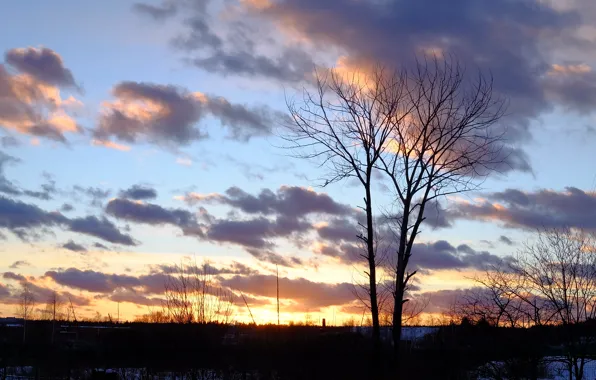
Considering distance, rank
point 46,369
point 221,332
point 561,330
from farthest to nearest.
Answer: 1. point 46,369
2. point 221,332
3. point 561,330

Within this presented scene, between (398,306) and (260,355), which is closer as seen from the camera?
(398,306)

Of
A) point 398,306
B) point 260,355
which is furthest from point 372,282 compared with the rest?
point 260,355

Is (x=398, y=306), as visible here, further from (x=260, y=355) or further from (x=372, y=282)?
(x=260, y=355)

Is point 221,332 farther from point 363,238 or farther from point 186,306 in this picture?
point 363,238

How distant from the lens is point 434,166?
2119 cm

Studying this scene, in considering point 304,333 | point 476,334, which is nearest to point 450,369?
point 476,334

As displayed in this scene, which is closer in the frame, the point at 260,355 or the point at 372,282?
the point at 372,282

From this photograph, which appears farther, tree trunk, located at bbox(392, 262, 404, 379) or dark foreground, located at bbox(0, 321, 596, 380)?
tree trunk, located at bbox(392, 262, 404, 379)

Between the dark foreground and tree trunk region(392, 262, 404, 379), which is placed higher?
tree trunk region(392, 262, 404, 379)

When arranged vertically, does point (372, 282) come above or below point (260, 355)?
above

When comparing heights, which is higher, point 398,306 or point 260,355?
point 398,306

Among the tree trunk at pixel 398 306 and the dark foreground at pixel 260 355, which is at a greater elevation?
the tree trunk at pixel 398 306

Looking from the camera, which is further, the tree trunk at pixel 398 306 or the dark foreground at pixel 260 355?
the tree trunk at pixel 398 306

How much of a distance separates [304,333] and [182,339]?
65.4ft
